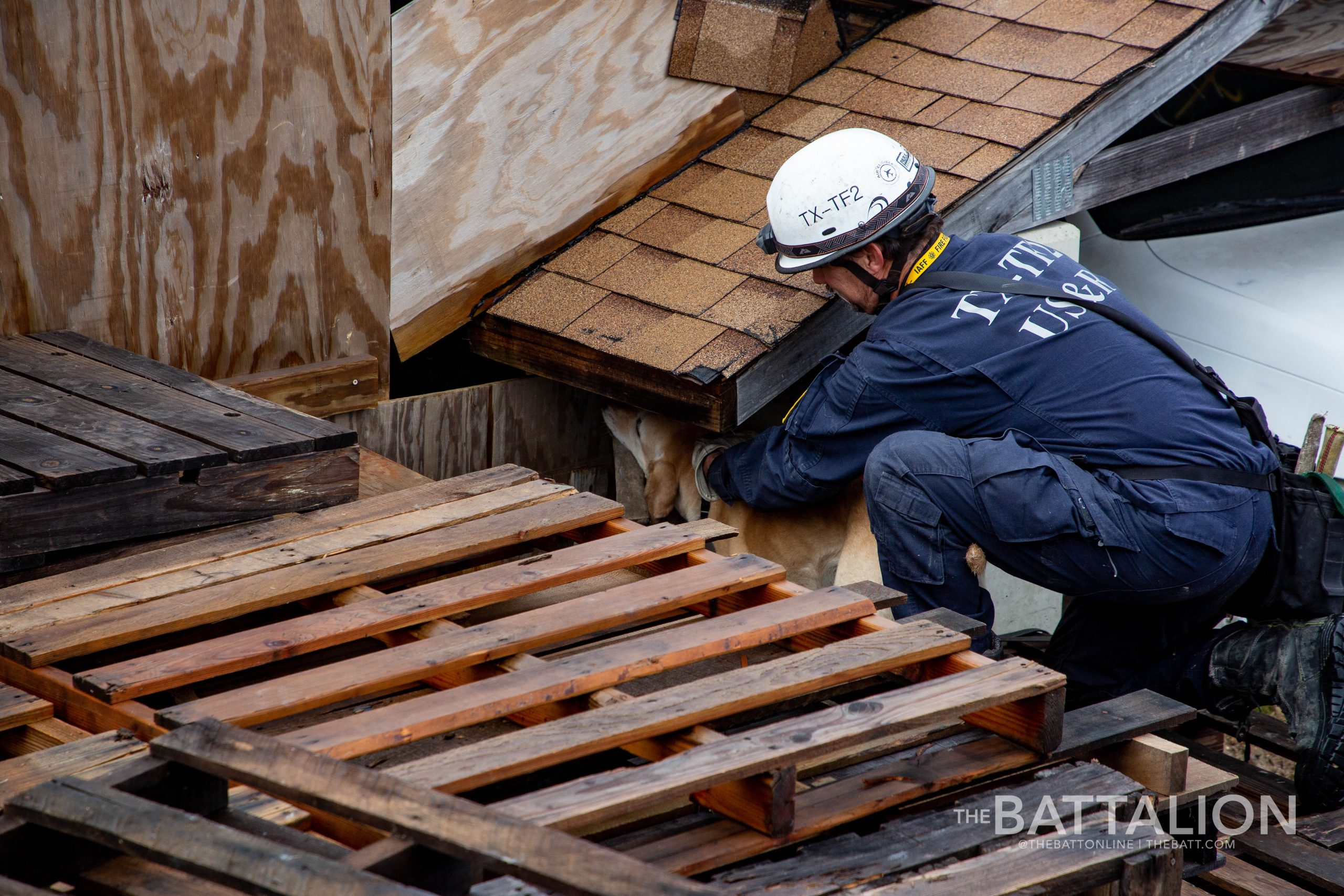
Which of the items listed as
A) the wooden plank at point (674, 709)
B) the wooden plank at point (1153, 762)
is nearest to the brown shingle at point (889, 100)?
the wooden plank at point (674, 709)

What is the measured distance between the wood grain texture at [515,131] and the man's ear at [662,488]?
93 cm

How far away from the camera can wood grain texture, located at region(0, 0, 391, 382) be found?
376cm

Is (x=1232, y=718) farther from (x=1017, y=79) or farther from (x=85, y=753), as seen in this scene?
(x=85, y=753)

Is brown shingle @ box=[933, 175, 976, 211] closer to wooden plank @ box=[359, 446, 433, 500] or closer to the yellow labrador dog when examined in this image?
the yellow labrador dog

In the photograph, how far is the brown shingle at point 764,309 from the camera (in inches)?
179

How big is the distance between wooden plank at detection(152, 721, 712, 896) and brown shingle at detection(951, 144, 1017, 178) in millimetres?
3357

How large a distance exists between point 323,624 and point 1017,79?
3475mm

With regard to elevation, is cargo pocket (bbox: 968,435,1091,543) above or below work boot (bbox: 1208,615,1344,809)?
above

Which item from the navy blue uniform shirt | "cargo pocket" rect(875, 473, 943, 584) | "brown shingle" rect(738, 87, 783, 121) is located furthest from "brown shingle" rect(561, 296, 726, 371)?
"brown shingle" rect(738, 87, 783, 121)

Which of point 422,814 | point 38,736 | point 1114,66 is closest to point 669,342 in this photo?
point 1114,66

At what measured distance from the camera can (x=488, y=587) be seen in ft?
10.2

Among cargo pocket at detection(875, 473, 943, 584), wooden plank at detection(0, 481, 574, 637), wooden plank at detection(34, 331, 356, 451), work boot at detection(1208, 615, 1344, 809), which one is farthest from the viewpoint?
cargo pocket at detection(875, 473, 943, 584)

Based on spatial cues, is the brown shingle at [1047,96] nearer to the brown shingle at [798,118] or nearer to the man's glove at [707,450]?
the brown shingle at [798,118]

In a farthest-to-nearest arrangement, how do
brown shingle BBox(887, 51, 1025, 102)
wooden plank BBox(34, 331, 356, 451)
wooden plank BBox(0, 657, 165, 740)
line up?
brown shingle BBox(887, 51, 1025, 102), wooden plank BBox(34, 331, 356, 451), wooden plank BBox(0, 657, 165, 740)
